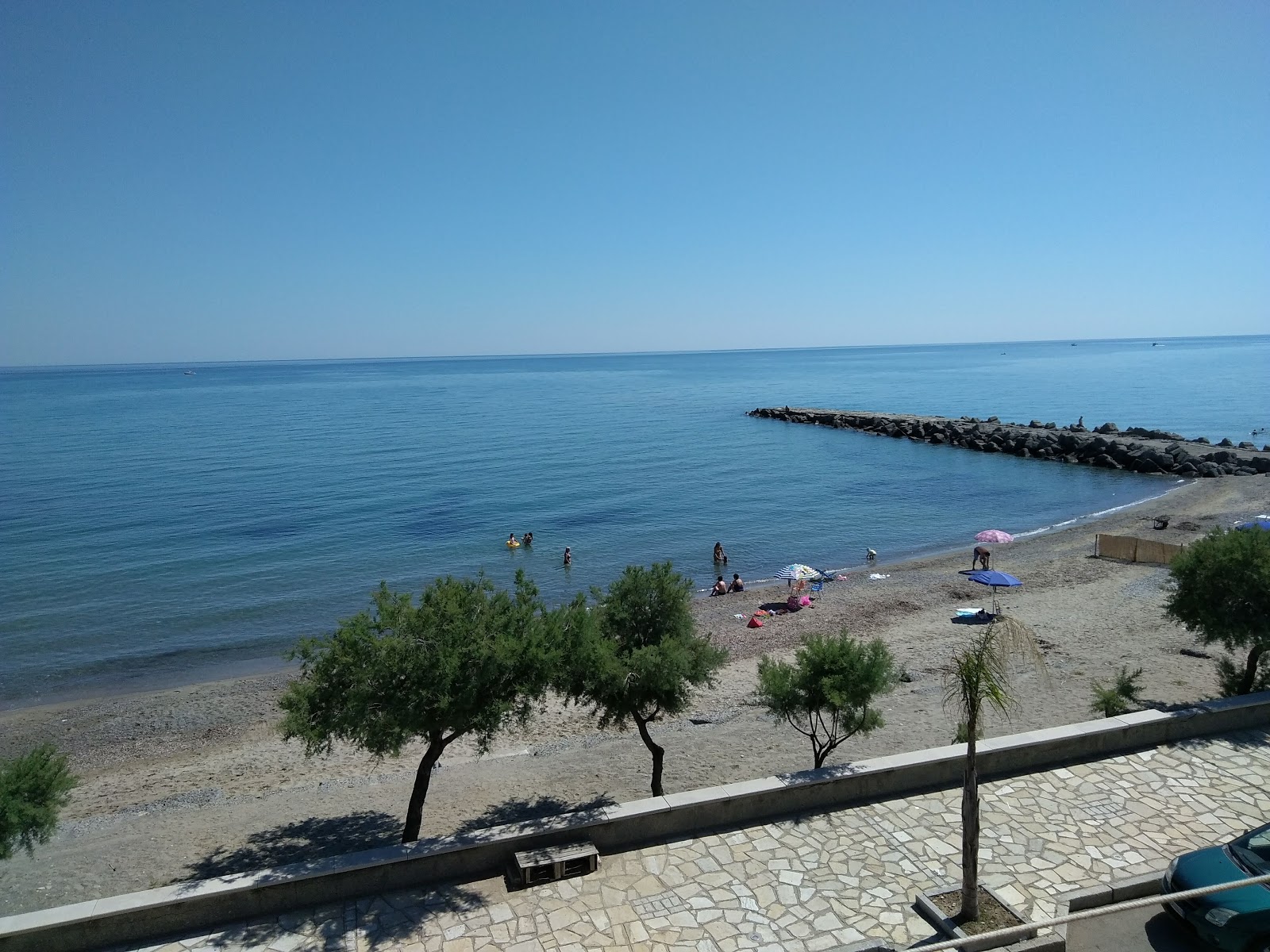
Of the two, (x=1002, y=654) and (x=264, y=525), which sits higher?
(x=1002, y=654)

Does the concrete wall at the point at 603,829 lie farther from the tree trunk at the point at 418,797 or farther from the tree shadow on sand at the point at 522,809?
the tree shadow on sand at the point at 522,809

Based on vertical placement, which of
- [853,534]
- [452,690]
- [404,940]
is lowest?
[853,534]

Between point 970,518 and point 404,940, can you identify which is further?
point 970,518

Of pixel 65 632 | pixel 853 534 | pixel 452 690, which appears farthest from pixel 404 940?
pixel 853 534

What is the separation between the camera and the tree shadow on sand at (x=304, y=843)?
42.9ft

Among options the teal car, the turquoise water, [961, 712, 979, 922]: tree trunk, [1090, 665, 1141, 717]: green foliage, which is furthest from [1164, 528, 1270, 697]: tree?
the turquoise water

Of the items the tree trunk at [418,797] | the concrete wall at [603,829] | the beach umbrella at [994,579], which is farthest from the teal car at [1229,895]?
the beach umbrella at [994,579]

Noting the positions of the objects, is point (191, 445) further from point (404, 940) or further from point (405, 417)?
point (404, 940)

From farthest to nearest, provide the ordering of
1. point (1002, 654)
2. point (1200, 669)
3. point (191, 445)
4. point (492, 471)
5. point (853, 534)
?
point (191, 445), point (492, 471), point (853, 534), point (1200, 669), point (1002, 654)

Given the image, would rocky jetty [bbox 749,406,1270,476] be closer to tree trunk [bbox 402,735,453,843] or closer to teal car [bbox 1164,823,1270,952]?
teal car [bbox 1164,823,1270,952]

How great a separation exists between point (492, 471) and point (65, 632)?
113 feet

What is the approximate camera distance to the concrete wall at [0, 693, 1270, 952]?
8445 mm

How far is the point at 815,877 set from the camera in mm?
9328

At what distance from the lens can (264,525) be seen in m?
43.3
